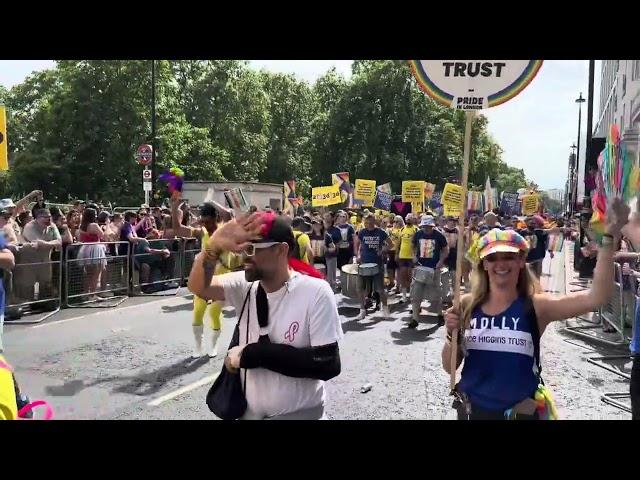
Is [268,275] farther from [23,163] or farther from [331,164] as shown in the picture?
[331,164]

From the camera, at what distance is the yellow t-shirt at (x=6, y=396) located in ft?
6.04

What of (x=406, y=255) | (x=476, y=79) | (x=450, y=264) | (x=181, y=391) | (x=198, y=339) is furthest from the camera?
(x=406, y=255)

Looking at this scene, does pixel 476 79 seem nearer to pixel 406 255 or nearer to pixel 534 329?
pixel 534 329

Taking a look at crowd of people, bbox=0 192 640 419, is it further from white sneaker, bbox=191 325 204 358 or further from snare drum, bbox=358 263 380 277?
snare drum, bbox=358 263 380 277

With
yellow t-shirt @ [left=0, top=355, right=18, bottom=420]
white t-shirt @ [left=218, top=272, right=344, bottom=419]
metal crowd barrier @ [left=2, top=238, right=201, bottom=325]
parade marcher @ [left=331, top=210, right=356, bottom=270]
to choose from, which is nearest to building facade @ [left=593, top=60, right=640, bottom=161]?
white t-shirt @ [left=218, top=272, right=344, bottom=419]

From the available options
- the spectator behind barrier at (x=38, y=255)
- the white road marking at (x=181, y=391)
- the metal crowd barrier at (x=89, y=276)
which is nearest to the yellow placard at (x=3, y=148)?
the metal crowd barrier at (x=89, y=276)

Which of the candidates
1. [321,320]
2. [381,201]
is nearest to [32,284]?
[321,320]

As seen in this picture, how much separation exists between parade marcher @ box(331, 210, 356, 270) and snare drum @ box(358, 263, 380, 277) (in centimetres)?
266

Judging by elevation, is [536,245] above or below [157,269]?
above

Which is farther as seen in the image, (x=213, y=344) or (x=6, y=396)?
(x=213, y=344)

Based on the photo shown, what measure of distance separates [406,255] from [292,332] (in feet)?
32.3

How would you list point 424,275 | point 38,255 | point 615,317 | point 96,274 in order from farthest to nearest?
1. point 96,274
2. point 38,255
3. point 424,275
4. point 615,317

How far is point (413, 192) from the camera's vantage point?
68.4ft
